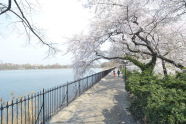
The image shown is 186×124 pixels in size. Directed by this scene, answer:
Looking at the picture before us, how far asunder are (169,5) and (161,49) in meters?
8.08

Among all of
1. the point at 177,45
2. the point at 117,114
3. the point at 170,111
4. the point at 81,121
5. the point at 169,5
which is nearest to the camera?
the point at 170,111

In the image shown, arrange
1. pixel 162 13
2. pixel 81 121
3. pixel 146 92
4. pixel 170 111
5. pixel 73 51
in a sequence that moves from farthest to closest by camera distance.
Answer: pixel 73 51, pixel 162 13, pixel 81 121, pixel 146 92, pixel 170 111

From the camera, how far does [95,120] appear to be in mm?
6930

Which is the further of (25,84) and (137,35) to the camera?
(25,84)

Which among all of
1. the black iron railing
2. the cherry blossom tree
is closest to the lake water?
the black iron railing

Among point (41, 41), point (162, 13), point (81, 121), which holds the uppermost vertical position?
point (162, 13)

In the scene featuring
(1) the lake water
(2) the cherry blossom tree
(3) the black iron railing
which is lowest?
(1) the lake water

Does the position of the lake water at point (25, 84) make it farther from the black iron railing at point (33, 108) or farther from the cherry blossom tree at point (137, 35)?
the cherry blossom tree at point (137, 35)

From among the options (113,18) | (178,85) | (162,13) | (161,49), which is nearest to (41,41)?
(178,85)

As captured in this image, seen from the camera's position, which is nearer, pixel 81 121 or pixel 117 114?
pixel 81 121

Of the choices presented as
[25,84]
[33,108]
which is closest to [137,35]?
[33,108]

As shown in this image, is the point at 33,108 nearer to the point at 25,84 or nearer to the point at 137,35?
the point at 137,35

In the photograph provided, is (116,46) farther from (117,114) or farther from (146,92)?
(146,92)

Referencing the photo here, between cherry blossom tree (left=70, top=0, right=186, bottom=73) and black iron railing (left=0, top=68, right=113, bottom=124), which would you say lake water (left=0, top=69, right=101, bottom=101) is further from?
cherry blossom tree (left=70, top=0, right=186, bottom=73)
